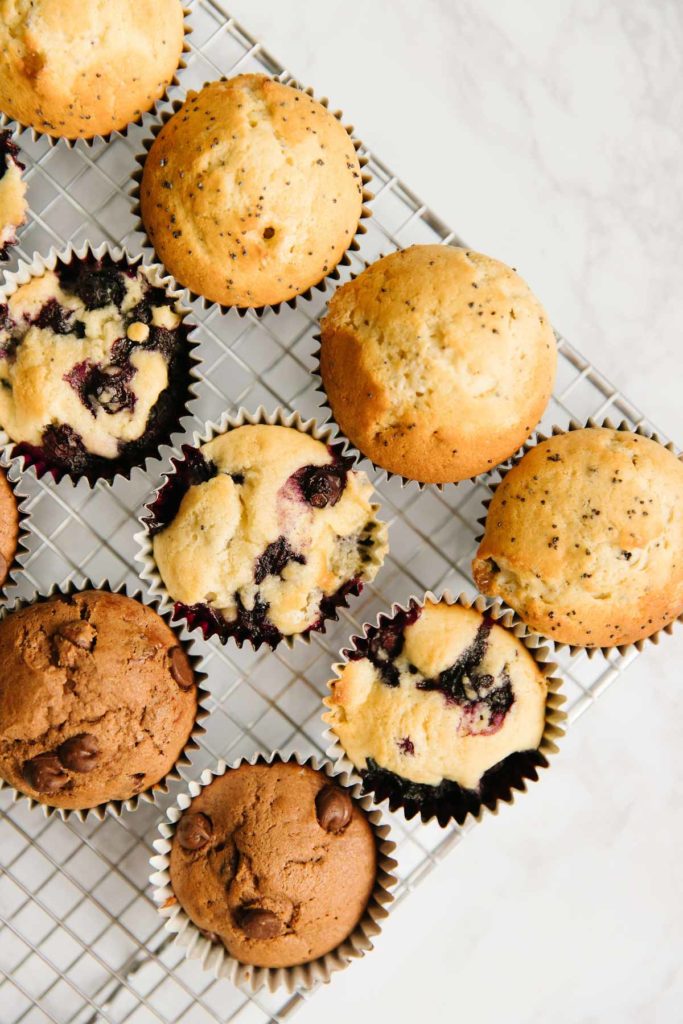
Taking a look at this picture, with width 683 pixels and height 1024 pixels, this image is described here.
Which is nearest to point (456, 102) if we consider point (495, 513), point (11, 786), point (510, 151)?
point (510, 151)

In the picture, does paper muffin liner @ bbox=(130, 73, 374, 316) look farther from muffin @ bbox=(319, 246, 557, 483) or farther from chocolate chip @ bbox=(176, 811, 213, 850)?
chocolate chip @ bbox=(176, 811, 213, 850)

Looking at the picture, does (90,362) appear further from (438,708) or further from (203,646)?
(438,708)

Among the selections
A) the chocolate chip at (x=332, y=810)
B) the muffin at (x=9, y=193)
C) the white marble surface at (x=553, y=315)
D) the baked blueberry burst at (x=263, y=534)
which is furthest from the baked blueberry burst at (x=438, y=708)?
the muffin at (x=9, y=193)

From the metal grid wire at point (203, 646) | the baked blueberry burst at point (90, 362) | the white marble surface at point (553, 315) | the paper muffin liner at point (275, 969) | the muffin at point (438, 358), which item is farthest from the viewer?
the white marble surface at point (553, 315)

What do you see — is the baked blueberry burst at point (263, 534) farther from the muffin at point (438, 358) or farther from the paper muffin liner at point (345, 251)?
the paper muffin liner at point (345, 251)

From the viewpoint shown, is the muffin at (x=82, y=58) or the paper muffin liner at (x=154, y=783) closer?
the muffin at (x=82, y=58)

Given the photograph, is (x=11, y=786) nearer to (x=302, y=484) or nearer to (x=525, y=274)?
(x=302, y=484)
